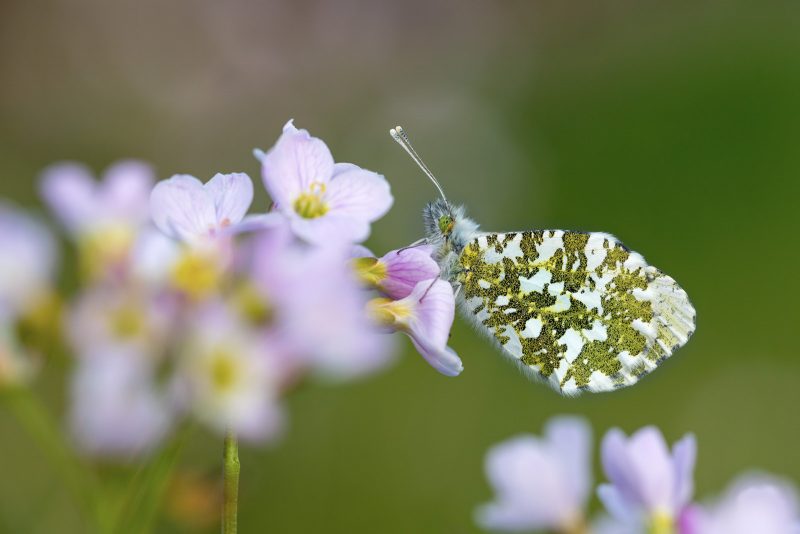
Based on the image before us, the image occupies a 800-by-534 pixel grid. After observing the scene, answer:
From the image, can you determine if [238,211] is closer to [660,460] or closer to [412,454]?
[660,460]

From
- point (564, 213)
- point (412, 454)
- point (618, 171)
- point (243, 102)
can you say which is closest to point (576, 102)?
point (618, 171)

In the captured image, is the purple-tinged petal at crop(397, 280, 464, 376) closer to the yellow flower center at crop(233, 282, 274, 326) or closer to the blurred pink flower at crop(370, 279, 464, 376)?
the blurred pink flower at crop(370, 279, 464, 376)

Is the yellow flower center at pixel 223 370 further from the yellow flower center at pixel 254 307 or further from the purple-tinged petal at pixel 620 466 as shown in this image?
the purple-tinged petal at pixel 620 466

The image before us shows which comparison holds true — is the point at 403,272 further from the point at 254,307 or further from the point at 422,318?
the point at 254,307

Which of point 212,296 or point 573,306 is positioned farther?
point 573,306

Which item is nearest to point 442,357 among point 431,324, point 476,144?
point 431,324

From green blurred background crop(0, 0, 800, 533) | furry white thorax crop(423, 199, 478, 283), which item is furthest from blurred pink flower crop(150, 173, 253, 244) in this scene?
green blurred background crop(0, 0, 800, 533)

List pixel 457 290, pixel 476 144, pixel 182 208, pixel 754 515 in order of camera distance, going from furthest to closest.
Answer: pixel 476 144, pixel 457 290, pixel 182 208, pixel 754 515

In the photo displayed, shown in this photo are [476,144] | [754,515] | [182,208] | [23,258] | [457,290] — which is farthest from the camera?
[476,144]
